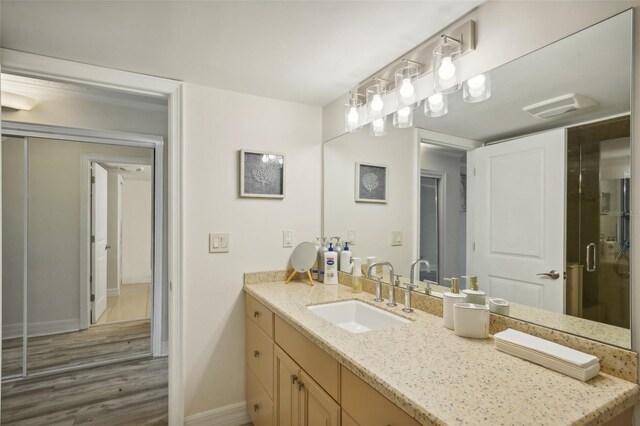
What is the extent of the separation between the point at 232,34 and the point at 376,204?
119cm

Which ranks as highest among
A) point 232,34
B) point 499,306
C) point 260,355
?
point 232,34

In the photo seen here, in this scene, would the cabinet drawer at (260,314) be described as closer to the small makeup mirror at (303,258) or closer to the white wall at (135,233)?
the small makeup mirror at (303,258)

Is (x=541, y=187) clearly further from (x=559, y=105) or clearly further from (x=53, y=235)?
(x=53, y=235)

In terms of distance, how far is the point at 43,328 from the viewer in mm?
2662

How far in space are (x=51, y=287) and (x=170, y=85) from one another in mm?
2093

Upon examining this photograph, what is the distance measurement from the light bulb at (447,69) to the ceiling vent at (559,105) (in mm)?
330

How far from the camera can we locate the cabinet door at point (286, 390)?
134 cm

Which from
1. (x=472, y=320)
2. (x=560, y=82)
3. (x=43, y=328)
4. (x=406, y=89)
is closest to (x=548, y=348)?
(x=472, y=320)

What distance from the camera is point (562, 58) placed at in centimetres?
103

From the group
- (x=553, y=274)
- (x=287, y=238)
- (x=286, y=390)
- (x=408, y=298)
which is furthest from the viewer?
(x=287, y=238)

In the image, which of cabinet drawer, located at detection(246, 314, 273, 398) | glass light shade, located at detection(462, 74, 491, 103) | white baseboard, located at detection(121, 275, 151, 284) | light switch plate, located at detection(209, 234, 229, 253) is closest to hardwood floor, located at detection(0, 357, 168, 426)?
cabinet drawer, located at detection(246, 314, 273, 398)

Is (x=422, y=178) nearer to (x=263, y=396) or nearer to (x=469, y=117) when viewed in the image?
(x=469, y=117)

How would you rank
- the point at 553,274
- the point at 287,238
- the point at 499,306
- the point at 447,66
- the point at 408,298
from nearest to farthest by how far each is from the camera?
1. the point at 553,274
2. the point at 499,306
3. the point at 447,66
4. the point at 408,298
5. the point at 287,238

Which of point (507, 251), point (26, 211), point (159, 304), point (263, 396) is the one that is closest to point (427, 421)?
point (507, 251)
